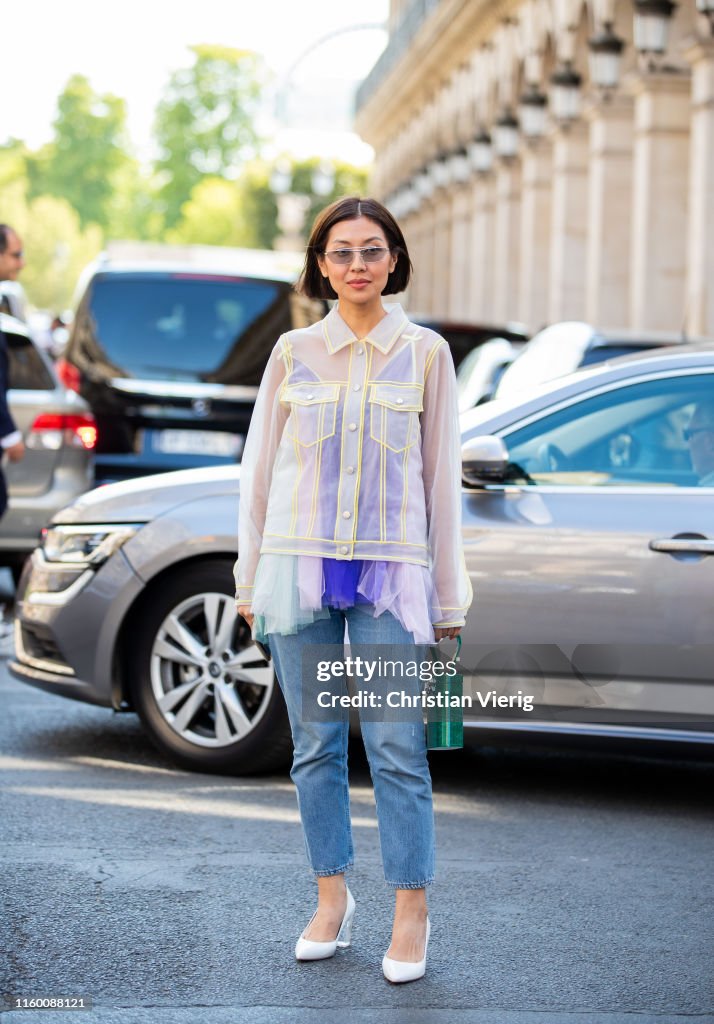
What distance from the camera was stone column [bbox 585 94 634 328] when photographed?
69.5ft

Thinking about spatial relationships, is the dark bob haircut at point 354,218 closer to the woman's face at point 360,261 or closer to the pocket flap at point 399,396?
the woman's face at point 360,261

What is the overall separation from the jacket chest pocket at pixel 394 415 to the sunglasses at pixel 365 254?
0.30 meters

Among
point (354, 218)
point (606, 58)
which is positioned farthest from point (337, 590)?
point (606, 58)

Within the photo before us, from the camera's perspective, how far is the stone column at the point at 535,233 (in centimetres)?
2659

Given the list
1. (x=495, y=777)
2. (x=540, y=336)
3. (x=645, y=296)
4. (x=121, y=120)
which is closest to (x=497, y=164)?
(x=645, y=296)

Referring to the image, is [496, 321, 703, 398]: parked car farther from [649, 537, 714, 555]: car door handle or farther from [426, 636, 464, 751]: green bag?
[426, 636, 464, 751]: green bag

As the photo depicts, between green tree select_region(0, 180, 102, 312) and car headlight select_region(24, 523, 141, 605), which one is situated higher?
green tree select_region(0, 180, 102, 312)

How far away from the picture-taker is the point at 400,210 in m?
43.1

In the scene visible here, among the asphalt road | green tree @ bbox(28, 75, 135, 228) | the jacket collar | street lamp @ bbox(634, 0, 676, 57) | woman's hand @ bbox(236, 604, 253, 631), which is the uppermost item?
green tree @ bbox(28, 75, 135, 228)

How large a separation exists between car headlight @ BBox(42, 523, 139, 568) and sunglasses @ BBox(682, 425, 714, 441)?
1.90m

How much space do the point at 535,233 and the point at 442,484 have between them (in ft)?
75.6

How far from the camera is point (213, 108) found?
101 meters

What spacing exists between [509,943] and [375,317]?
1.59 m

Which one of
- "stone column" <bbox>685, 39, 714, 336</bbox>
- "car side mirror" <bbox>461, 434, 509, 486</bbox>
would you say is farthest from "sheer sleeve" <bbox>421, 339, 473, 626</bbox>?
"stone column" <bbox>685, 39, 714, 336</bbox>
